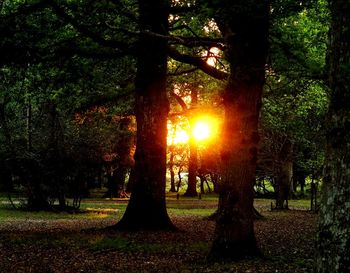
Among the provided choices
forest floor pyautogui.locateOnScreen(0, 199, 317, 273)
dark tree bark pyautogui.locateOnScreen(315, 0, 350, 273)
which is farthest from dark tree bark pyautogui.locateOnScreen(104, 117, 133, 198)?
dark tree bark pyautogui.locateOnScreen(315, 0, 350, 273)

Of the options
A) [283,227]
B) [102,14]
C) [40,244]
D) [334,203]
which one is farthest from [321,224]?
[283,227]

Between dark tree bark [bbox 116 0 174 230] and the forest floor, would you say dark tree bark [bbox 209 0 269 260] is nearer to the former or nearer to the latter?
the forest floor

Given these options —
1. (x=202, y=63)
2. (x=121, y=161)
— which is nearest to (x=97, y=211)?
(x=202, y=63)

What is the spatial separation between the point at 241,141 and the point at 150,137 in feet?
22.6

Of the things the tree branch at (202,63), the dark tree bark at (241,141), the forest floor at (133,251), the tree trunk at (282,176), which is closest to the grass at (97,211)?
the tree trunk at (282,176)

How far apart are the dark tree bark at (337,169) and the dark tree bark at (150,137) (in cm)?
1184

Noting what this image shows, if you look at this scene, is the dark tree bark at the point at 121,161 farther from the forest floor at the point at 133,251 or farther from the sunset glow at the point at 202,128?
the forest floor at the point at 133,251

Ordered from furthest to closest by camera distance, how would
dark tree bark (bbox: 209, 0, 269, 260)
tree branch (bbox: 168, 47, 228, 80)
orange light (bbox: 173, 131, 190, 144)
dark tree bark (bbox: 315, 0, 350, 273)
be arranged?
orange light (bbox: 173, 131, 190, 144) → tree branch (bbox: 168, 47, 228, 80) → dark tree bark (bbox: 209, 0, 269, 260) → dark tree bark (bbox: 315, 0, 350, 273)

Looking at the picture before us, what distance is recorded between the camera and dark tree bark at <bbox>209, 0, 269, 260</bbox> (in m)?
10.9

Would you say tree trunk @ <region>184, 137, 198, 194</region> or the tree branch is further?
tree trunk @ <region>184, 137, 198, 194</region>

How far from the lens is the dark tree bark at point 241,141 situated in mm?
10891

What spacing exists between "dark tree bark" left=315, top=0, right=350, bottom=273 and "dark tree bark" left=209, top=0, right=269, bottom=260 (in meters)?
5.09

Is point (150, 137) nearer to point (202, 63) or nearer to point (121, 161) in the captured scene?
point (202, 63)

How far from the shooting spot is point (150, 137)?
57.3 feet
